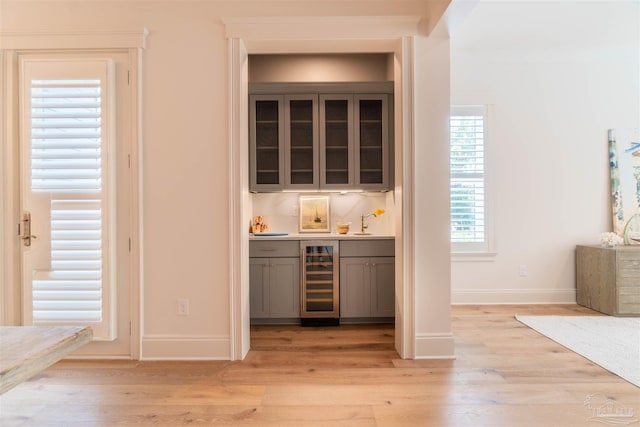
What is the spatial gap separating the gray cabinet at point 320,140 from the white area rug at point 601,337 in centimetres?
209

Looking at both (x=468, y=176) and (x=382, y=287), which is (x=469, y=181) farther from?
(x=382, y=287)

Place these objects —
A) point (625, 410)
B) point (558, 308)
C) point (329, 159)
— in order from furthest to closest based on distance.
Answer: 1. point (558, 308)
2. point (329, 159)
3. point (625, 410)

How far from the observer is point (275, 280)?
380cm

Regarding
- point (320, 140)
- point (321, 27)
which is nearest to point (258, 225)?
point (320, 140)

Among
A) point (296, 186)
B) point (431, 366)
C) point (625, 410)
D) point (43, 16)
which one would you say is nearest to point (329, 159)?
point (296, 186)

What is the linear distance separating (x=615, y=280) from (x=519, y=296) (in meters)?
0.97

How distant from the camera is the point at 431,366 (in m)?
2.70

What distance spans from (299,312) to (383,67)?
2888 mm

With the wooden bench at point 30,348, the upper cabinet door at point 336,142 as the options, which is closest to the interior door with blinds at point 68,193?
the wooden bench at point 30,348

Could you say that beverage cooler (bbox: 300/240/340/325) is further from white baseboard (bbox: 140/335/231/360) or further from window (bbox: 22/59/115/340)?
window (bbox: 22/59/115/340)

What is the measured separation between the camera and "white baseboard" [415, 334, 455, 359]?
112 inches

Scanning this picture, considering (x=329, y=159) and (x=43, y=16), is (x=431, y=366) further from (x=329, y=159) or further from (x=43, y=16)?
(x=43, y=16)

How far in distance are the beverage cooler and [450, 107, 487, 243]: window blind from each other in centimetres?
169

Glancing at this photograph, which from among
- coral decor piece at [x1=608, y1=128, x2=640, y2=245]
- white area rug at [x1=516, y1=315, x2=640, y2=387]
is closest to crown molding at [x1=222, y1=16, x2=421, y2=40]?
white area rug at [x1=516, y1=315, x2=640, y2=387]
